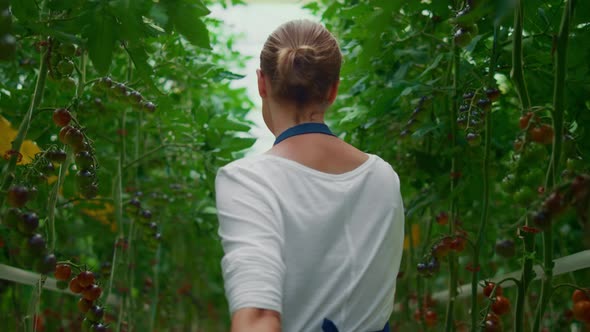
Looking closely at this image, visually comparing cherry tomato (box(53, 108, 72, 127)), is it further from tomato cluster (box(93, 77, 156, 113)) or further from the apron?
the apron

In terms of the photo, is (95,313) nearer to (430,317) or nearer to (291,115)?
(291,115)

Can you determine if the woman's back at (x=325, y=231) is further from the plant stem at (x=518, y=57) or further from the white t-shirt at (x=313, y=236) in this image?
the plant stem at (x=518, y=57)

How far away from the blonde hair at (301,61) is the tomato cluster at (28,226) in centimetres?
45

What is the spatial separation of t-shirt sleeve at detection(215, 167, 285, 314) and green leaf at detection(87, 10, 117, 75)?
1.02 feet

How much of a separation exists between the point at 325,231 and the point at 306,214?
42mm

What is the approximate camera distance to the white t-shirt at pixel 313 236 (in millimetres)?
1090

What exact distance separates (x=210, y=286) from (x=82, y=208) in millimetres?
1989

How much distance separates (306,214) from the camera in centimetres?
116

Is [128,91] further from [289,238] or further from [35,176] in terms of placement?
[289,238]

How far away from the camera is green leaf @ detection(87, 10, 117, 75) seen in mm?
1219

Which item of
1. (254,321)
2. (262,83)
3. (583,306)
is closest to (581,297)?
(583,306)

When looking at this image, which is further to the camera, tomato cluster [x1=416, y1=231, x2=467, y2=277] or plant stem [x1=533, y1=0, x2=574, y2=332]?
tomato cluster [x1=416, y1=231, x2=467, y2=277]

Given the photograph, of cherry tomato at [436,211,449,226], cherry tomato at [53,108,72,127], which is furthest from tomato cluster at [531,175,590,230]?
cherry tomato at [436,211,449,226]

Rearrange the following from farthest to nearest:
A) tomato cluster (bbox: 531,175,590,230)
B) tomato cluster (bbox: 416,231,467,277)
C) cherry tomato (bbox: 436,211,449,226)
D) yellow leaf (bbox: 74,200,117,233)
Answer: yellow leaf (bbox: 74,200,117,233) → cherry tomato (bbox: 436,211,449,226) → tomato cluster (bbox: 416,231,467,277) → tomato cluster (bbox: 531,175,590,230)
